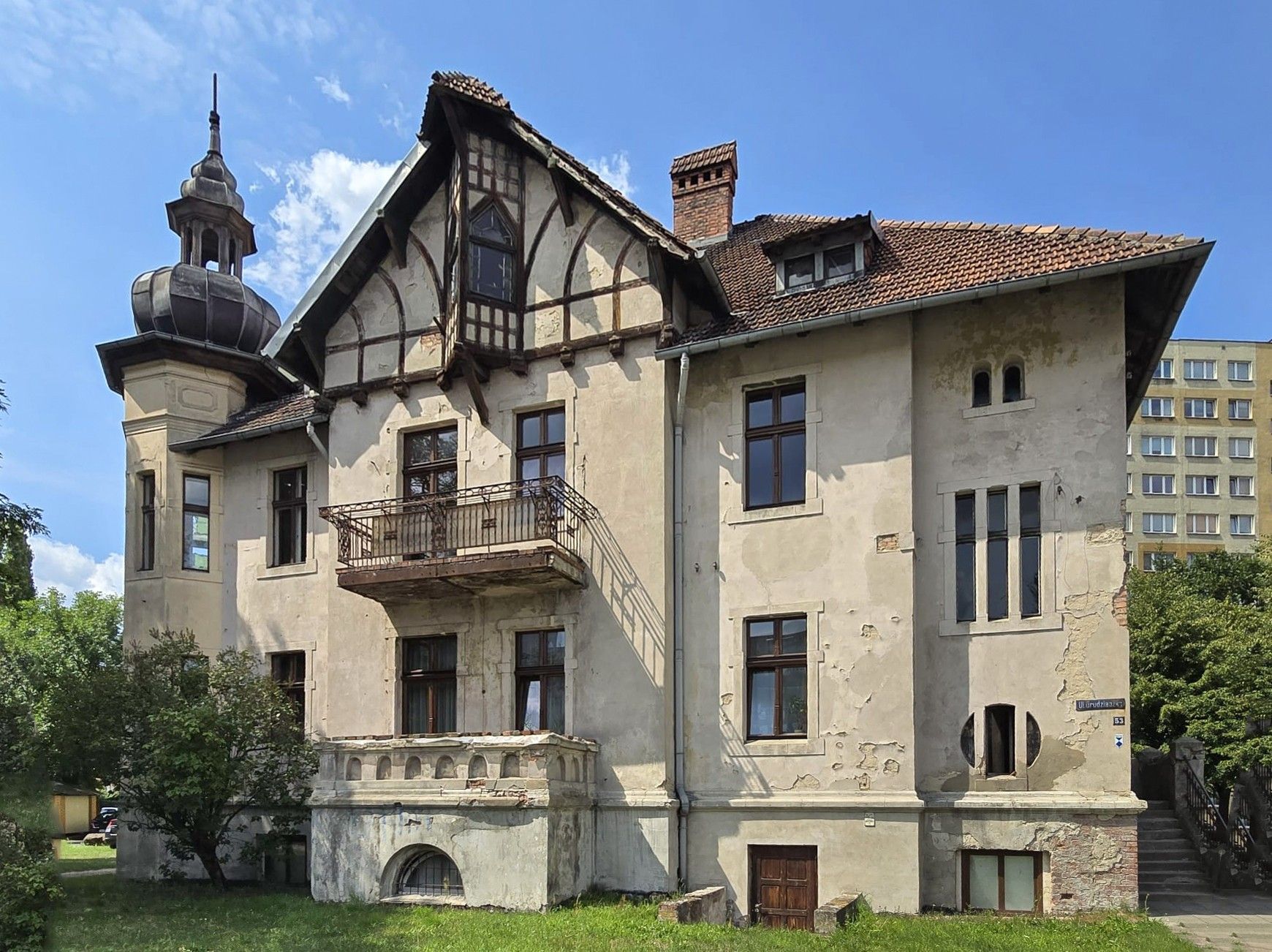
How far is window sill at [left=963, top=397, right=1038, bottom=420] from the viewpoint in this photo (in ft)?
50.8

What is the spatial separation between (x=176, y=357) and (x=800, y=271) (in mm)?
12309

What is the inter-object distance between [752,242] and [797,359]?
434 cm

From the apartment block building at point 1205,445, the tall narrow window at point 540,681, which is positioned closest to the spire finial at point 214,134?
the tall narrow window at point 540,681

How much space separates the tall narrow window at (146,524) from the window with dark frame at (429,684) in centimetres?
639

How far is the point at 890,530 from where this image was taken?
614 inches

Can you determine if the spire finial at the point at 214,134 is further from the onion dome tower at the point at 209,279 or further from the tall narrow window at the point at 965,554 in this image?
the tall narrow window at the point at 965,554

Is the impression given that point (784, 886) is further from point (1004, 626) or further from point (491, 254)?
point (491, 254)

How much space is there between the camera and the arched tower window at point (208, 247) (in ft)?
78.7

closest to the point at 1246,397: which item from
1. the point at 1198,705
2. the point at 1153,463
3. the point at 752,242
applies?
the point at 1153,463

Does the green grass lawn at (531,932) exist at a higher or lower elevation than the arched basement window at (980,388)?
lower

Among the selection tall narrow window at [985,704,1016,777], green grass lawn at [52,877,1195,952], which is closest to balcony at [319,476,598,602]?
green grass lawn at [52,877,1195,952]

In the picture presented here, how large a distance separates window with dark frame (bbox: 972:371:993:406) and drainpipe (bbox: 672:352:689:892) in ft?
13.3

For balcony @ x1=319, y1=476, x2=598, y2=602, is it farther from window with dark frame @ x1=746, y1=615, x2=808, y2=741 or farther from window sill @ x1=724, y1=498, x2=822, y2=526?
window with dark frame @ x1=746, y1=615, x2=808, y2=741

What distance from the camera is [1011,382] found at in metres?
15.8
